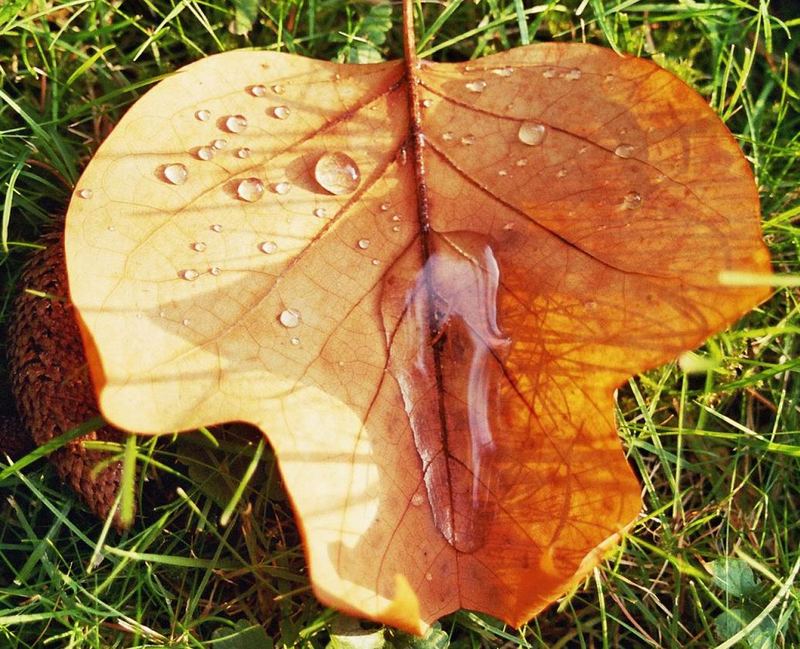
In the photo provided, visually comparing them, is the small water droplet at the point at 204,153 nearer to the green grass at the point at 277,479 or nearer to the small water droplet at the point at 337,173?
the small water droplet at the point at 337,173

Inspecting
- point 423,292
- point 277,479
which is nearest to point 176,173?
point 423,292

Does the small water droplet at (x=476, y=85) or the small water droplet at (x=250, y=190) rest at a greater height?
the small water droplet at (x=476, y=85)

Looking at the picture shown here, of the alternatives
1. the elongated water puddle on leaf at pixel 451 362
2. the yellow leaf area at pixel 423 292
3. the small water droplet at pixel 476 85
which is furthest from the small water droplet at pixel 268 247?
the small water droplet at pixel 476 85

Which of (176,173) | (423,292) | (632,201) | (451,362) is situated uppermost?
(176,173)

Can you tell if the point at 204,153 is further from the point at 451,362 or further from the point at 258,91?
the point at 451,362

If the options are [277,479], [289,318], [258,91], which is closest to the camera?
[289,318]

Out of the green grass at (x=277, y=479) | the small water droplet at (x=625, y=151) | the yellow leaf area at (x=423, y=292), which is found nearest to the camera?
the yellow leaf area at (x=423, y=292)

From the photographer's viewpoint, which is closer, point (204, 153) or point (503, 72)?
point (204, 153)
